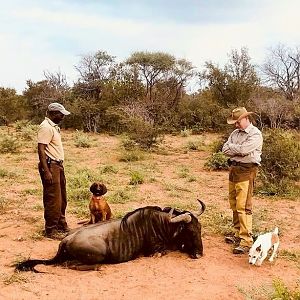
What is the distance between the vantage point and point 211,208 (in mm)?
9047

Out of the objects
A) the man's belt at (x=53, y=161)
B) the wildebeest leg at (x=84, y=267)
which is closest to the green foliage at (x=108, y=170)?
the man's belt at (x=53, y=161)

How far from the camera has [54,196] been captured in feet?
22.5

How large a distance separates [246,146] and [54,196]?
112 inches

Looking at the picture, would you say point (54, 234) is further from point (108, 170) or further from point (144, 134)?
point (144, 134)

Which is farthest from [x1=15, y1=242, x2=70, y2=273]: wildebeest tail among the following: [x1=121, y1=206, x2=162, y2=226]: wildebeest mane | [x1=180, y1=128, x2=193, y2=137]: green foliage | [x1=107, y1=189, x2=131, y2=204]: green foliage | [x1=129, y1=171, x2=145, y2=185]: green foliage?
[x1=180, y1=128, x2=193, y2=137]: green foliage

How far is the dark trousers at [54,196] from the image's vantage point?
6.81 metres

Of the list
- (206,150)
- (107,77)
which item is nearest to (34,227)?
(206,150)

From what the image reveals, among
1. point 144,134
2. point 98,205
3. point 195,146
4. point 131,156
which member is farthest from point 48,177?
point 195,146

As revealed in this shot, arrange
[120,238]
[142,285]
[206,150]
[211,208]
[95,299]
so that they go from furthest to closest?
[206,150], [211,208], [120,238], [142,285], [95,299]

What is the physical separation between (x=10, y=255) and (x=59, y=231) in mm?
990

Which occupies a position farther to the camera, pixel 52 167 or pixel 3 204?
pixel 3 204

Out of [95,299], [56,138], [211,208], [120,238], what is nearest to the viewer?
[95,299]

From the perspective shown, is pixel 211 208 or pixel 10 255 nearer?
pixel 10 255

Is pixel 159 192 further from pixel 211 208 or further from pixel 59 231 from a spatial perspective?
pixel 59 231
